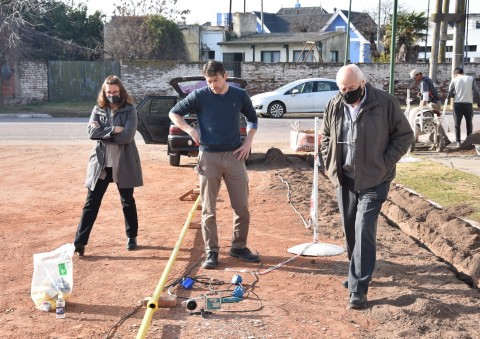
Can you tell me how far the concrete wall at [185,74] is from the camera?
34719mm

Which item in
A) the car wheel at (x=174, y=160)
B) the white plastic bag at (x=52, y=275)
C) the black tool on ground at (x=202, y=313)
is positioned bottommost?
the car wheel at (x=174, y=160)

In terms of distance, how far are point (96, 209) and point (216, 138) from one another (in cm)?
158

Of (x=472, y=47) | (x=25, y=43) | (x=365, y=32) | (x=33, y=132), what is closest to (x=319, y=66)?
(x=25, y=43)

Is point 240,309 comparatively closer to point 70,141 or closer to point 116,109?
point 116,109

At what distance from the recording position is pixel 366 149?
240 inches

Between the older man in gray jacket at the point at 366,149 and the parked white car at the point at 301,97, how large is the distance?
71.7 feet

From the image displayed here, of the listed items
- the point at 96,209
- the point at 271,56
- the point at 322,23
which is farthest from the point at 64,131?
the point at 322,23

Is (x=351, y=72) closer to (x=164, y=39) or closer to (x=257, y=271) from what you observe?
(x=257, y=271)

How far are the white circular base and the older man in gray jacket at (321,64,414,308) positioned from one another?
154 cm

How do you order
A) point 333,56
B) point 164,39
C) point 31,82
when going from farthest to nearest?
1. point 333,56
2. point 164,39
3. point 31,82

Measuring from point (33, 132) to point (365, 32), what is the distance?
5197 cm

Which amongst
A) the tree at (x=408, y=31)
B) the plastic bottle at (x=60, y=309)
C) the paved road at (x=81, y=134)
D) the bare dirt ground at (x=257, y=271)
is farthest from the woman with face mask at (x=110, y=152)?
the tree at (x=408, y=31)

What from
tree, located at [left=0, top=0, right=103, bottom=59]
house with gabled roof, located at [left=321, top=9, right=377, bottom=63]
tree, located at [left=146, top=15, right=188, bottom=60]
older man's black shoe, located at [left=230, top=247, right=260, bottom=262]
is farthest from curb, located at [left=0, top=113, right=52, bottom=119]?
house with gabled roof, located at [left=321, top=9, right=377, bottom=63]

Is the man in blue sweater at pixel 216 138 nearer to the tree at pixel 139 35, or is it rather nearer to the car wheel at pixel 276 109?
the car wheel at pixel 276 109
